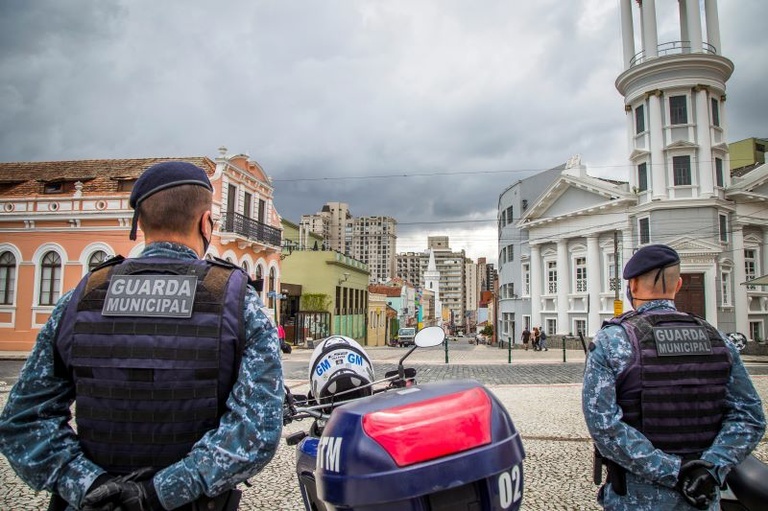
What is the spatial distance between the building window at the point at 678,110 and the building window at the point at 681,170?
2.05m

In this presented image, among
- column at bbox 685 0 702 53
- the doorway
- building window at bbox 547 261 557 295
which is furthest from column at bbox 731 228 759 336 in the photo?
building window at bbox 547 261 557 295

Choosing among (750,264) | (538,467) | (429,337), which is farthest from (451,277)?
(429,337)

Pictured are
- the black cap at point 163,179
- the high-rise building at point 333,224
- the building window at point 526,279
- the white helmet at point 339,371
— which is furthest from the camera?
the high-rise building at point 333,224

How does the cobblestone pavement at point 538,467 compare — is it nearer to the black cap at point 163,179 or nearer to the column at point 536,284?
the black cap at point 163,179

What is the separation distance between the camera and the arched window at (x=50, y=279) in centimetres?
2100

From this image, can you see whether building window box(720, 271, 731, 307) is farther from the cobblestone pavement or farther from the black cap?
the black cap

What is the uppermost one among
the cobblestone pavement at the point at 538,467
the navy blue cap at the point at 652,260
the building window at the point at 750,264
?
the building window at the point at 750,264

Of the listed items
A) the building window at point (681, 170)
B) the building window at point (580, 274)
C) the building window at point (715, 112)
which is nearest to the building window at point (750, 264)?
the building window at point (681, 170)

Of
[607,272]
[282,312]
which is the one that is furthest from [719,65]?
[282,312]

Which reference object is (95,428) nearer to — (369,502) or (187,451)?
(187,451)

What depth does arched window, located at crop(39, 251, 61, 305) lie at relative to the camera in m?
21.0

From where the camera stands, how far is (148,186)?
1733 millimetres

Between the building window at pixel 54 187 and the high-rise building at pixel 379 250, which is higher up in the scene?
the high-rise building at pixel 379 250

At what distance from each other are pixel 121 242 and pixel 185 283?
2164cm
